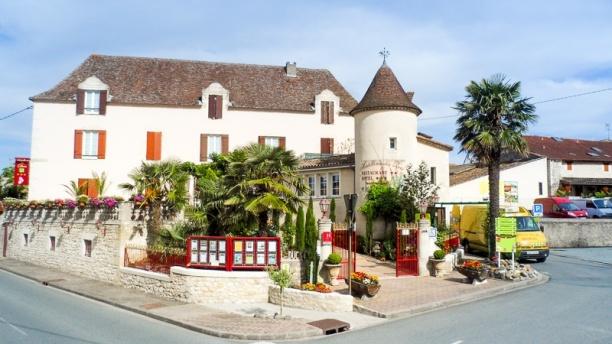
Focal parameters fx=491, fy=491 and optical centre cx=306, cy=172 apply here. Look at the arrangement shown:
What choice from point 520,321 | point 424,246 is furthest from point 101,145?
point 520,321

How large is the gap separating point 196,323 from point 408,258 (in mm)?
9751

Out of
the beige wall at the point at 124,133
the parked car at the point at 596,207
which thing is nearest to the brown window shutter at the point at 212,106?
the beige wall at the point at 124,133

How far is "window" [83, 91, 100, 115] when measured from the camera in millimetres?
31688

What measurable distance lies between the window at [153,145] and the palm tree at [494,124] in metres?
19.8

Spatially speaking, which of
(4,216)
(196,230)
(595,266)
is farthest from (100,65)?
(595,266)

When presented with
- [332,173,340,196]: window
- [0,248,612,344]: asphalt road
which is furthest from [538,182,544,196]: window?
[0,248,612,344]: asphalt road

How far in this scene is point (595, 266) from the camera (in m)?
22.3

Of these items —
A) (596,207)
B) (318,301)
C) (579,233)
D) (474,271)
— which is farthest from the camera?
(596,207)

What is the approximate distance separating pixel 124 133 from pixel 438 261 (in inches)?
874

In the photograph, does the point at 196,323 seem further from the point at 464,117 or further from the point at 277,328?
the point at 464,117

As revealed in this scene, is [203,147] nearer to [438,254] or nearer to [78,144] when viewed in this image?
[78,144]

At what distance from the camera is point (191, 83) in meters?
34.9

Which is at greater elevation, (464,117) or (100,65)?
(100,65)

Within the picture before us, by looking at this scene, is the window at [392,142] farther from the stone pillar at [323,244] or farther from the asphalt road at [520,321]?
the asphalt road at [520,321]
